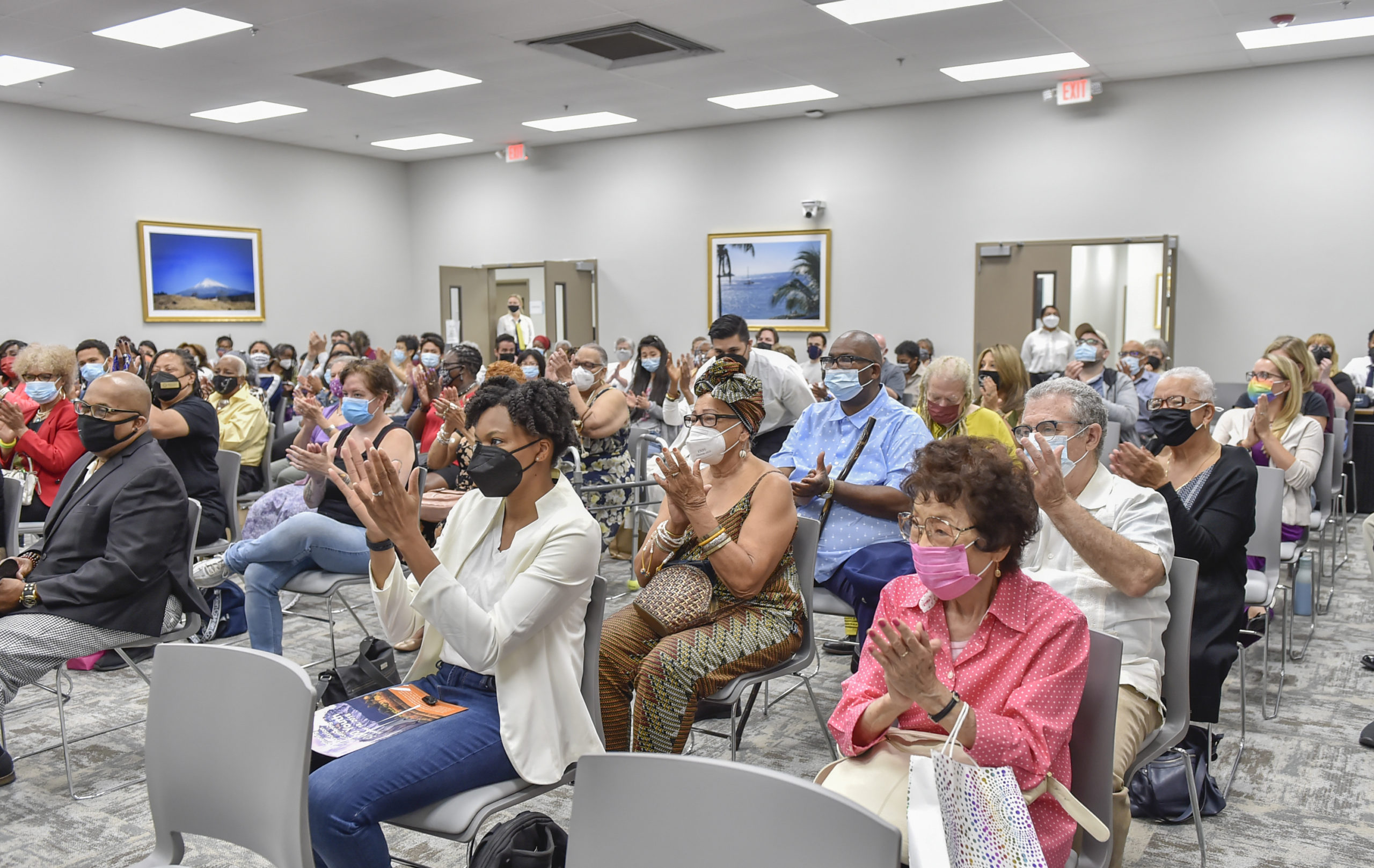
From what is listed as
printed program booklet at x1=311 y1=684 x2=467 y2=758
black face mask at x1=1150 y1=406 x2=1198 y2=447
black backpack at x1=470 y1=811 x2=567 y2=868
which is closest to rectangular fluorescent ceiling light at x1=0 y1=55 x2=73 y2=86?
printed program booklet at x1=311 y1=684 x2=467 y2=758

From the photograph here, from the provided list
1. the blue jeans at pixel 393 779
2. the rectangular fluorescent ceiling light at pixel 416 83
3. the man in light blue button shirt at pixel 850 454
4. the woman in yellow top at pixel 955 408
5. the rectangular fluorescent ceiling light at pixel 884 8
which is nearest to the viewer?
the blue jeans at pixel 393 779

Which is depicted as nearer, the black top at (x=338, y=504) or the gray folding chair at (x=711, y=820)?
the gray folding chair at (x=711, y=820)

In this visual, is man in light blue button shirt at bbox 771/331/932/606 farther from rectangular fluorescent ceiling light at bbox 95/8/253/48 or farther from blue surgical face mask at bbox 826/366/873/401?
rectangular fluorescent ceiling light at bbox 95/8/253/48

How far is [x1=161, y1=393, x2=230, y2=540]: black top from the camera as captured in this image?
4652 millimetres

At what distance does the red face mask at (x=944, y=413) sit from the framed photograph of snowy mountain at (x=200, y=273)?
10958 millimetres

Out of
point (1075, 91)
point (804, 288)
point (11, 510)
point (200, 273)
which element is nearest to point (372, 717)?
point (11, 510)

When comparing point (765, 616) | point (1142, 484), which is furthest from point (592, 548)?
point (1142, 484)

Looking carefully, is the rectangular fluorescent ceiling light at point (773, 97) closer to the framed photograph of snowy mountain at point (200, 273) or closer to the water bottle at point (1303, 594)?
the framed photograph of snowy mountain at point (200, 273)

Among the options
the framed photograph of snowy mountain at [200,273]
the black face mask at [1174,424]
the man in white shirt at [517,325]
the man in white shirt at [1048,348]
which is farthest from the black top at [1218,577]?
the framed photograph of snowy mountain at [200,273]

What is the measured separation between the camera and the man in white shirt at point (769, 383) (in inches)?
212

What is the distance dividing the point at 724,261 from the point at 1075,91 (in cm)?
447

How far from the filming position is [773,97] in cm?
1061

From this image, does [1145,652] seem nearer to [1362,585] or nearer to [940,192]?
[1362,585]

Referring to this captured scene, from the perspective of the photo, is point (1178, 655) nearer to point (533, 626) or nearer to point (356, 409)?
point (533, 626)
